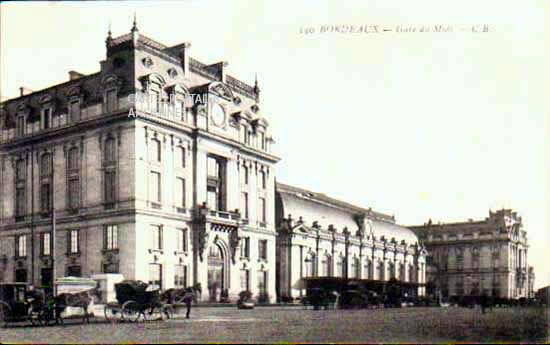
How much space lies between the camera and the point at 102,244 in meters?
33.3

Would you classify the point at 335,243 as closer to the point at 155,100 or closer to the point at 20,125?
the point at 155,100

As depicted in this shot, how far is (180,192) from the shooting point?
1407 inches

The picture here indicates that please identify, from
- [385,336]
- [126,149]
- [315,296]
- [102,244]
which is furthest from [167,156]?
[385,336]

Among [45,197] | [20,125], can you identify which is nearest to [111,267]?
[45,197]

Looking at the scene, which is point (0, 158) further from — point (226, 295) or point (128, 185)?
point (226, 295)

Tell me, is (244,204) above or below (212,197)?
below

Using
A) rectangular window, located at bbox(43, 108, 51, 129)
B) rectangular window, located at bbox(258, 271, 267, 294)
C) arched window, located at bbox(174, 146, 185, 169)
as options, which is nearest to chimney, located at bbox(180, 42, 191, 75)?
arched window, located at bbox(174, 146, 185, 169)

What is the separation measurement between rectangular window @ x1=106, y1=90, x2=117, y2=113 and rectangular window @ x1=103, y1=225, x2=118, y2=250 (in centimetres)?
564

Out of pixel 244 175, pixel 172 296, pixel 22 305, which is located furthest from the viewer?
pixel 244 175

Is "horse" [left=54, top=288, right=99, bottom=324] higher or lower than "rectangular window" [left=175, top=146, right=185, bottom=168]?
lower

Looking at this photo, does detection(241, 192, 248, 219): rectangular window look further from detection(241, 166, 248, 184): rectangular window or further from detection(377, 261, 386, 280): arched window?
detection(377, 261, 386, 280): arched window

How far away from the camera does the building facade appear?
32469 mm

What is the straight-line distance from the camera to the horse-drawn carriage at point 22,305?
22344 mm

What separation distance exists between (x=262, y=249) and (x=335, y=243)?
16891mm
